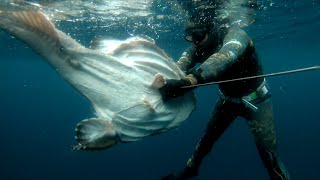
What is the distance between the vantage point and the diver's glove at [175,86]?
3129 mm

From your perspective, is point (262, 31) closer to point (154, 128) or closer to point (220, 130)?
point (220, 130)

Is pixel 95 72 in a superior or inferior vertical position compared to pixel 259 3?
superior

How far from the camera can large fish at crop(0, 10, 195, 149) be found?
123 inches

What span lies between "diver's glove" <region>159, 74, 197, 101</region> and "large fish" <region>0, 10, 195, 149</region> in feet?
0.26

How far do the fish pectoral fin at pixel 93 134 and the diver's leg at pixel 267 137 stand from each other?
434cm

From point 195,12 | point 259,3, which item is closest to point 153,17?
point 195,12


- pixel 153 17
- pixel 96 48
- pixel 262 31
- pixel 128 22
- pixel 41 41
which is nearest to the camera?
pixel 41 41

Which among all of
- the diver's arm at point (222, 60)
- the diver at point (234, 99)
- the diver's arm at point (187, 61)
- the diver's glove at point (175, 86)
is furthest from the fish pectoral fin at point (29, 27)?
the diver's arm at point (187, 61)

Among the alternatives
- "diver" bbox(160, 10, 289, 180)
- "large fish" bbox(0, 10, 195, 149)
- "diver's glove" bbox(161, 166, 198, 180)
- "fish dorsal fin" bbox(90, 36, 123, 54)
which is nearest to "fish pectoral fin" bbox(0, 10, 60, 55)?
"large fish" bbox(0, 10, 195, 149)

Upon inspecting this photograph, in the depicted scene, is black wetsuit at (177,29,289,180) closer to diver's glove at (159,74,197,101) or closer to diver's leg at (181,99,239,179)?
diver's leg at (181,99,239,179)

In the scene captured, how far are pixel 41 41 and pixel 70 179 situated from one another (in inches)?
1486

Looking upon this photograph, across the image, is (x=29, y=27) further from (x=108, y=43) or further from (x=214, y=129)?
(x=214, y=129)

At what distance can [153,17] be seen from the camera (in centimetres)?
1602

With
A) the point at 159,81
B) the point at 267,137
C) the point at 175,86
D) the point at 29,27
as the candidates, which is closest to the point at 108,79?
the point at 159,81
